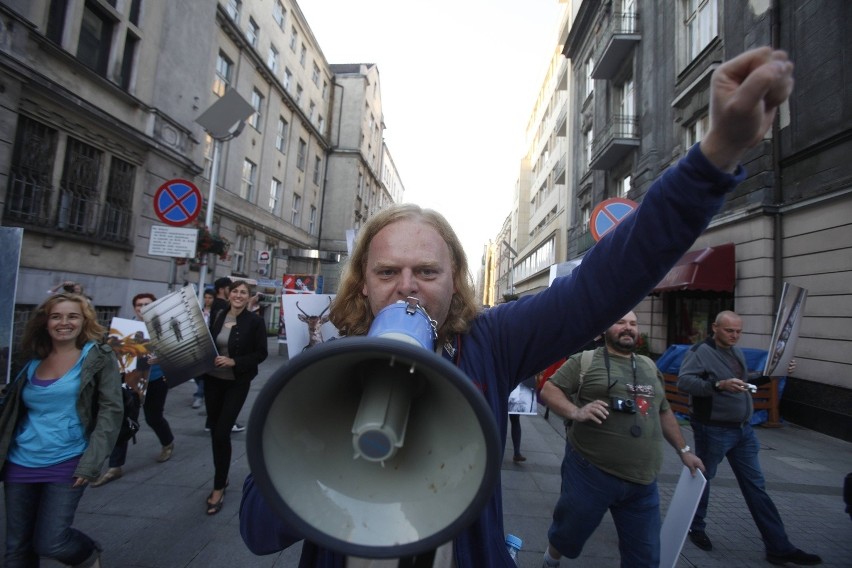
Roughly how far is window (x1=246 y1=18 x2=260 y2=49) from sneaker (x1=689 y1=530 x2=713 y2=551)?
880 inches

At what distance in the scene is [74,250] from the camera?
31.3 ft

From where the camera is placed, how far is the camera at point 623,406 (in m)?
2.73

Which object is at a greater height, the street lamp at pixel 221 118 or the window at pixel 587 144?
the window at pixel 587 144

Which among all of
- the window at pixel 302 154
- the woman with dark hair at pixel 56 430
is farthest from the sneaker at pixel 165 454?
the window at pixel 302 154

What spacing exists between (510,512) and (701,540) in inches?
57.7

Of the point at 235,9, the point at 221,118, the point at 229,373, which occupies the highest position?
the point at 235,9

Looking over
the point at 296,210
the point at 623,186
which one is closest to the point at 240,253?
the point at 296,210

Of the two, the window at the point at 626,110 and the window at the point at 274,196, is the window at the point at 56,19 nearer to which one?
the window at the point at 274,196

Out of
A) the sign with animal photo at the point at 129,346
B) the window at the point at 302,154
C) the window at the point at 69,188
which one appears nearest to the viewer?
the sign with animal photo at the point at 129,346

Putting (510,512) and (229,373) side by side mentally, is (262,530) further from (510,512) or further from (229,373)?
(510,512)

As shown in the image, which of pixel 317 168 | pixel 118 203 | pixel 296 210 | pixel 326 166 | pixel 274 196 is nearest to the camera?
pixel 118 203

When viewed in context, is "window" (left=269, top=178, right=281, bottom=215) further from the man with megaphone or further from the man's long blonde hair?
the man with megaphone

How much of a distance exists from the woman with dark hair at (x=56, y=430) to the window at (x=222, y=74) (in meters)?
17.2

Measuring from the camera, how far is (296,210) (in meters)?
27.1
